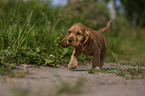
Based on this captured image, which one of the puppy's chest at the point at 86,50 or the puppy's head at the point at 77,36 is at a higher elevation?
the puppy's head at the point at 77,36

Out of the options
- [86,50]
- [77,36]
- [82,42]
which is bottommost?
[86,50]

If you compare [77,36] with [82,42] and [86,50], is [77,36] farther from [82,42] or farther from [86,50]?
[86,50]

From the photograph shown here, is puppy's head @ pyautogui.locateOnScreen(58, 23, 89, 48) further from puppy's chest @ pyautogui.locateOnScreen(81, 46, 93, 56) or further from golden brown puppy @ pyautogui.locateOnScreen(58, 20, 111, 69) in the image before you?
puppy's chest @ pyautogui.locateOnScreen(81, 46, 93, 56)

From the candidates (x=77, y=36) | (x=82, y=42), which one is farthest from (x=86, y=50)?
(x=77, y=36)

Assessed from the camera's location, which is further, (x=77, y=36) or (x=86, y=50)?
(x=86, y=50)

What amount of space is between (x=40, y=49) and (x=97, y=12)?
8885mm

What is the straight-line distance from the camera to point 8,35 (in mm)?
3809

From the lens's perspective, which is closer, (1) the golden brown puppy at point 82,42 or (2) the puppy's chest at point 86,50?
(1) the golden brown puppy at point 82,42

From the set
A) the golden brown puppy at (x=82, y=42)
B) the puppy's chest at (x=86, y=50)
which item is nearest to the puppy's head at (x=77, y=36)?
the golden brown puppy at (x=82, y=42)

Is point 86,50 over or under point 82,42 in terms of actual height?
under

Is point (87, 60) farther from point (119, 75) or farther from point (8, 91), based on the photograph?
point (8, 91)

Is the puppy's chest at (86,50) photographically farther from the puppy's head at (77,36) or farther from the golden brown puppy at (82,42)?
the puppy's head at (77,36)

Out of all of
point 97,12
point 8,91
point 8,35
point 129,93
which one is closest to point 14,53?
point 8,35

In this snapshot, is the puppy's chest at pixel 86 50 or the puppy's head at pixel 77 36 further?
the puppy's chest at pixel 86 50
